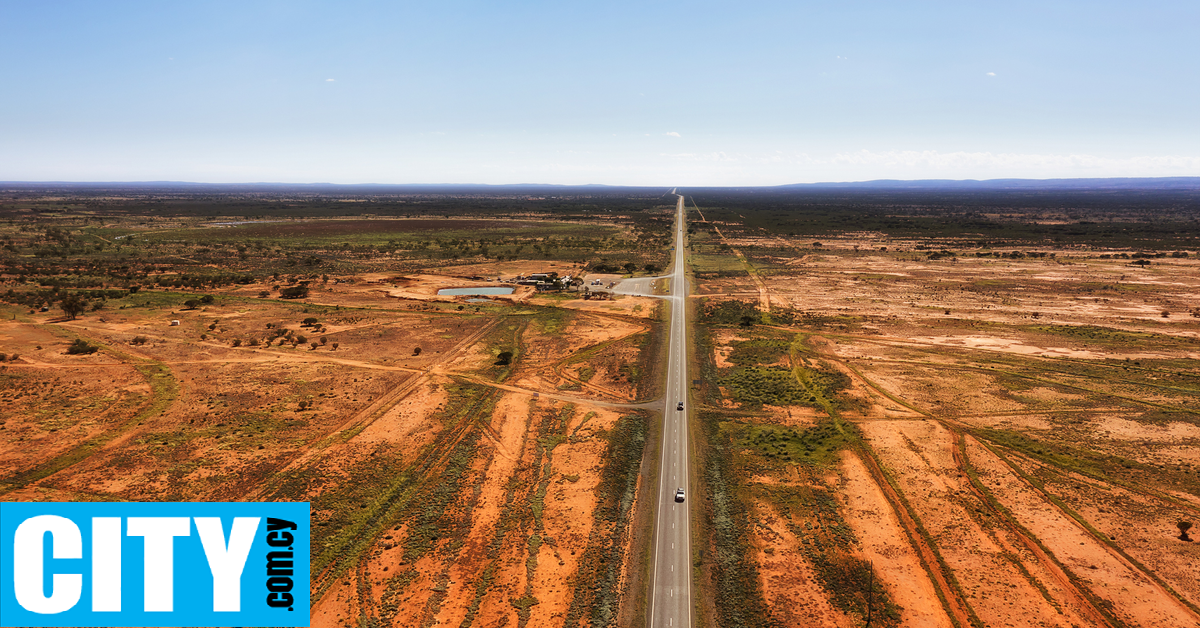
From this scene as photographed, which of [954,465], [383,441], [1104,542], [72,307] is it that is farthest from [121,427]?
[1104,542]

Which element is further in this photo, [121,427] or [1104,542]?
[121,427]

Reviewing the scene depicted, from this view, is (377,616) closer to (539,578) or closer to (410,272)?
(539,578)

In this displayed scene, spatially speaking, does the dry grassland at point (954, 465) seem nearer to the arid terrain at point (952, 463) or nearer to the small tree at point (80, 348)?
the arid terrain at point (952, 463)

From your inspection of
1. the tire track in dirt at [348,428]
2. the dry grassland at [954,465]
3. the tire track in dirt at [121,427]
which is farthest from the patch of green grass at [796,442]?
the tire track in dirt at [121,427]

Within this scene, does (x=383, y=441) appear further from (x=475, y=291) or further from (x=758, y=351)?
(x=475, y=291)

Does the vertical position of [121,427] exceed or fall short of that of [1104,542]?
it exceeds it
